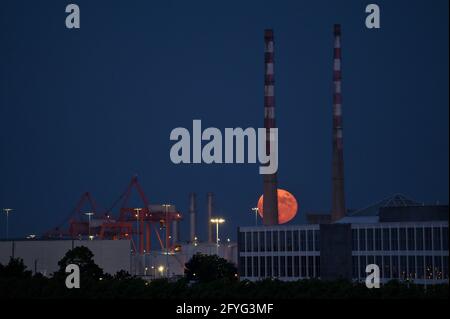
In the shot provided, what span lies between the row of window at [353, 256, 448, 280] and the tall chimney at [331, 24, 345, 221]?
2979 cm

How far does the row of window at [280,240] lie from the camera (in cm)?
10838

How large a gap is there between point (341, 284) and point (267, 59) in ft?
223

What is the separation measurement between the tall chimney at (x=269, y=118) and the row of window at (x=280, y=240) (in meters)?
15.7

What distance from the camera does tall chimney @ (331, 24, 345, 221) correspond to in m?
133

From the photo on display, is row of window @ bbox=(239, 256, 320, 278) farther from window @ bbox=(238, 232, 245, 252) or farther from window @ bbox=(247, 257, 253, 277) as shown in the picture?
window @ bbox=(238, 232, 245, 252)

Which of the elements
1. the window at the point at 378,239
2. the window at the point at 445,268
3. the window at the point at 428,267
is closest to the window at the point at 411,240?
the window at the point at 428,267

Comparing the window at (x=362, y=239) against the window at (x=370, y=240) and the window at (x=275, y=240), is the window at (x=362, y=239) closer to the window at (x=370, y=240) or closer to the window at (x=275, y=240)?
the window at (x=370, y=240)

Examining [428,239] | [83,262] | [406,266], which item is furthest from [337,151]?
[428,239]

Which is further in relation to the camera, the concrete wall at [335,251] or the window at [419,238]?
the concrete wall at [335,251]

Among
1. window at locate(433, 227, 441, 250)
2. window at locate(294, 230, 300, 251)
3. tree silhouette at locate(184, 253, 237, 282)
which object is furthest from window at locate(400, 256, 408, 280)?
tree silhouette at locate(184, 253, 237, 282)

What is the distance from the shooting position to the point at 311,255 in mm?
107812

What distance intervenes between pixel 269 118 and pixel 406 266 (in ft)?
132
